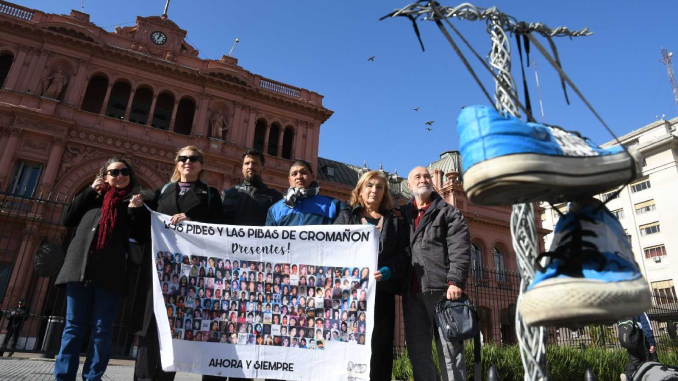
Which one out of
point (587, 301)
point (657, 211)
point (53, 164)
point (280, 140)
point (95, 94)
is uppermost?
point (657, 211)

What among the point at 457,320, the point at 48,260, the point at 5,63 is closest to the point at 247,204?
the point at 457,320

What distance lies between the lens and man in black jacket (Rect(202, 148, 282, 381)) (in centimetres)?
443

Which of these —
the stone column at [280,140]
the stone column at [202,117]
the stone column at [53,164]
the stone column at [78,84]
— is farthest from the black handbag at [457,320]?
the stone column at [78,84]

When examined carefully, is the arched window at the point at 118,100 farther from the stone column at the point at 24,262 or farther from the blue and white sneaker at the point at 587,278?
the blue and white sneaker at the point at 587,278

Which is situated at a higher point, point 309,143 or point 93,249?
Result: point 309,143

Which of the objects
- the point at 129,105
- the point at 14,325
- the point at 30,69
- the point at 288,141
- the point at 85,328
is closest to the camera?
the point at 85,328

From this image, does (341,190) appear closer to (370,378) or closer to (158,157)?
(158,157)

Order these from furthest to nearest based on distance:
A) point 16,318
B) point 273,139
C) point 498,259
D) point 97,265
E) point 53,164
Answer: point 498,259
point 273,139
point 53,164
point 16,318
point 97,265

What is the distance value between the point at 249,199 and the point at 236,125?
17.6m

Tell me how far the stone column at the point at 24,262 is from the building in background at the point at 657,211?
38857mm

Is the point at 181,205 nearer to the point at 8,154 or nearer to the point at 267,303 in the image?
the point at 267,303

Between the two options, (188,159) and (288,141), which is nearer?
(188,159)

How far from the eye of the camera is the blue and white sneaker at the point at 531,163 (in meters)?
1.12

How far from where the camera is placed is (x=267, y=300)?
3402 mm
